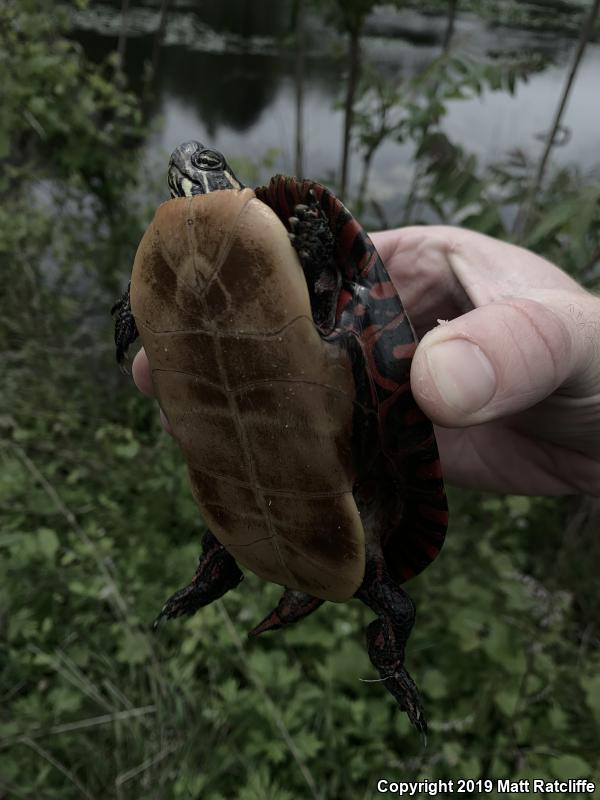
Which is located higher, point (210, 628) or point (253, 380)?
point (253, 380)

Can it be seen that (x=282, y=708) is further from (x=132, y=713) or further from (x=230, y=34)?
(x=230, y=34)

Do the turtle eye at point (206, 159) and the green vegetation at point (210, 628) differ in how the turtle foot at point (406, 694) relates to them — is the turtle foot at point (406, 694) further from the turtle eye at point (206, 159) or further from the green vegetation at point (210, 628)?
the turtle eye at point (206, 159)

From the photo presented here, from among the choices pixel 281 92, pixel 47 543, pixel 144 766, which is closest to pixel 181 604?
pixel 144 766

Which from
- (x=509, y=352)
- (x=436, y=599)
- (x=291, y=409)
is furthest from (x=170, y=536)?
(x=509, y=352)

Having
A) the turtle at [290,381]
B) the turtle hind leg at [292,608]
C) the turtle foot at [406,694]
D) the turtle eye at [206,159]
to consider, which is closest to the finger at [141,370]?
the turtle at [290,381]

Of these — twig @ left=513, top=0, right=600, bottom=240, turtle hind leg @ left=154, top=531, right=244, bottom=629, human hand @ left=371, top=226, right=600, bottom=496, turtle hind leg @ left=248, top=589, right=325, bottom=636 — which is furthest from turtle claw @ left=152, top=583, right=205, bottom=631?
twig @ left=513, top=0, right=600, bottom=240

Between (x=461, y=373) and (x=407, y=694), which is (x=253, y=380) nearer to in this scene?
(x=461, y=373)
